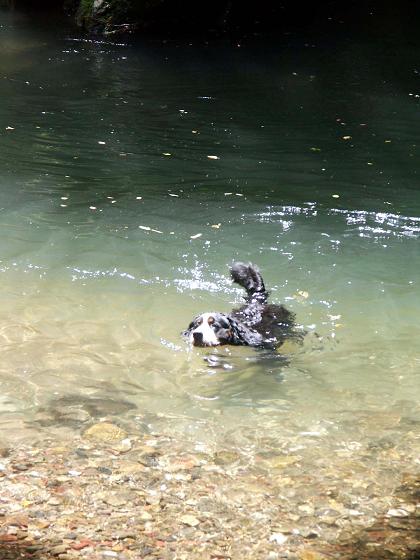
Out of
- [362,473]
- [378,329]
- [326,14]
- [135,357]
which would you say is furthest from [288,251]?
[326,14]

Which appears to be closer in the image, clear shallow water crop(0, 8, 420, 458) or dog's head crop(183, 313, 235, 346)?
clear shallow water crop(0, 8, 420, 458)

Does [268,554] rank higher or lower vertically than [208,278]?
higher

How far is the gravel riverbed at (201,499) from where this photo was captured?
166 inches

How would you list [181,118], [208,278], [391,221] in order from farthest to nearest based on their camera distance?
[181,118] < [391,221] < [208,278]

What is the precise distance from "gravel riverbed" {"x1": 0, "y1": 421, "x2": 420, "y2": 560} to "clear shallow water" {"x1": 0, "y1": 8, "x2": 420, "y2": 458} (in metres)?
0.28

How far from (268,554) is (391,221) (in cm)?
718

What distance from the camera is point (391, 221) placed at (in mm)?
10664

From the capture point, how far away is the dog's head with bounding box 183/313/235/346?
22.3 ft

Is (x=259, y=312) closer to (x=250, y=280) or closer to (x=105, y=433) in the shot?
(x=250, y=280)

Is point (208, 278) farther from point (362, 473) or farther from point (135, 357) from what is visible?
point (362, 473)

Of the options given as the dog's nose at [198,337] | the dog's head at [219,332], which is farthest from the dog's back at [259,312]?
the dog's nose at [198,337]

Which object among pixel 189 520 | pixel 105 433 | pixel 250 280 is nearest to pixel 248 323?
pixel 250 280

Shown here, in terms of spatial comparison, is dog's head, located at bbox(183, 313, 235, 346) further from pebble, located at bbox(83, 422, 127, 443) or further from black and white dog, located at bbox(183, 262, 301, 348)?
pebble, located at bbox(83, 422, 127, 443)

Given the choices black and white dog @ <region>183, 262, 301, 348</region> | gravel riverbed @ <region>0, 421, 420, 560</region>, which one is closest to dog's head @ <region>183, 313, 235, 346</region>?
black and white dog @ <region>183, 262, 301, 348</region>
